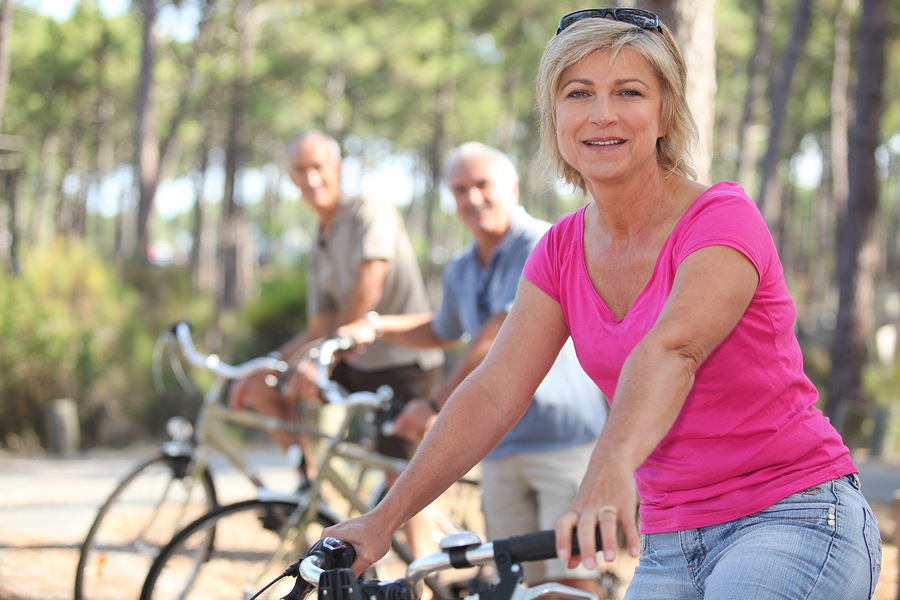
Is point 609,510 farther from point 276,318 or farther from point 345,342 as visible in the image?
point 276,318

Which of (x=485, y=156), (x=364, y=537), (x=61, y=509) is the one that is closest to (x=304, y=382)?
(x=485, y=156)

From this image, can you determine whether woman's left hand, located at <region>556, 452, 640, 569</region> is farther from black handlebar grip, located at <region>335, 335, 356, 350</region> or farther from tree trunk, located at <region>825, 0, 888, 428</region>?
tree trunk, located at <region>825, 0, 888, 428</region>

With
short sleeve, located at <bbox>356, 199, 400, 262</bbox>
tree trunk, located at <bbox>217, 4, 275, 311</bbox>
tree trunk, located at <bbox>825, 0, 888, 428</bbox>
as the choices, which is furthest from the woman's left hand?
tree trunk, located at <bbox>217, 4, 275, 311</bbox>

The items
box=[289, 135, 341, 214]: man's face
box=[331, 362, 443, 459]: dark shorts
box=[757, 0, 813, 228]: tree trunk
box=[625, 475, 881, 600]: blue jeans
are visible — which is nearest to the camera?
box=[625, 475, 881, 600]: blue jeans

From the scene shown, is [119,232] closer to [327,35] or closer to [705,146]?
[327,35]

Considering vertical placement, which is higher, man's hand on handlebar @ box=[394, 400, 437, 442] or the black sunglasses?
the black sunglasses

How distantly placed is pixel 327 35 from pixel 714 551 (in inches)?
970

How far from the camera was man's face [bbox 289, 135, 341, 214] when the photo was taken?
413 centimetres

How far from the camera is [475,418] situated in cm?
163

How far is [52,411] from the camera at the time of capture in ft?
28.4

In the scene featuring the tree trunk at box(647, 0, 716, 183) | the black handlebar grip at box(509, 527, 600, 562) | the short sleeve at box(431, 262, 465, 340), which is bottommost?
the black handlebar grip at box(509, 527, 600, 562)

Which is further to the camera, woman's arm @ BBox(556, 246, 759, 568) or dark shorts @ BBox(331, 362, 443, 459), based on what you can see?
dark shorts @ BBox(331, 362, 443, 459)

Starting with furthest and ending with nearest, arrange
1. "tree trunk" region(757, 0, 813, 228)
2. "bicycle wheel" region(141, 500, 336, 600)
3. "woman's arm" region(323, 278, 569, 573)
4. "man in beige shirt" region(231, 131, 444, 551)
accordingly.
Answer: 1. "tree trunk" region(757, 0, 813, 228)
2. "man in beige shirt" region(231, 131, 444, 551)
3. "bicycle wheel" region(141, 500, 336, 600)
4. "woman's arm" region(323, 278, 569, 573)

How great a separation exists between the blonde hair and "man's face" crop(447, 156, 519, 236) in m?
1.52
